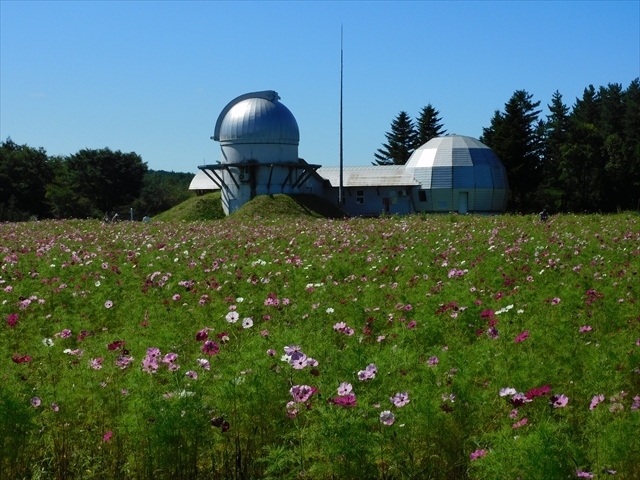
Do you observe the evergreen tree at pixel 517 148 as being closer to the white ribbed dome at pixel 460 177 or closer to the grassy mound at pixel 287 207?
the white ribbed dome at pixel 460 177

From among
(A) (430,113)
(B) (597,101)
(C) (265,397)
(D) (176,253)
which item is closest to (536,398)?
(C) (265,397)

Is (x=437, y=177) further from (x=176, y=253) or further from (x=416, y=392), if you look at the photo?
(x=416, y=392)

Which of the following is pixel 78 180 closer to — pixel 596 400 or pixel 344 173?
pixel 344 173

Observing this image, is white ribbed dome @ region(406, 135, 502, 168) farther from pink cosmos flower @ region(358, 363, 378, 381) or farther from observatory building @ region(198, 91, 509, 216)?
pink cosmos flower @ region(358, 363, 378, 381)

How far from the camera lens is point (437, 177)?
53.3 metres

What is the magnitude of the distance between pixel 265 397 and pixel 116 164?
212 ft

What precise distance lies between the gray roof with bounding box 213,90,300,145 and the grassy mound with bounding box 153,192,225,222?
3.89 m

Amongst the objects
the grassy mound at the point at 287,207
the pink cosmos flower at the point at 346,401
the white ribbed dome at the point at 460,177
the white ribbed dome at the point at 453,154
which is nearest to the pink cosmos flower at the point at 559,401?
the pink cosmos flower at the point at 346,401

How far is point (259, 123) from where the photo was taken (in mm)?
49406

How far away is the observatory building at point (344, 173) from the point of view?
4953 centimetres

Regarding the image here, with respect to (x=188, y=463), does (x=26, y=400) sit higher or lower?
higher

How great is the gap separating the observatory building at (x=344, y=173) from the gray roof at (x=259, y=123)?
62 mm

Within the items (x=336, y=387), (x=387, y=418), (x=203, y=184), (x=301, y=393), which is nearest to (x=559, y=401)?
(x=387, y=418)

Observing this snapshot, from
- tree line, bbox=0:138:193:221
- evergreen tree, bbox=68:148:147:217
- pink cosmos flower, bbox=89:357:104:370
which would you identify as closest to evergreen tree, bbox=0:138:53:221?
tree line, bbox=0:138:193:221
